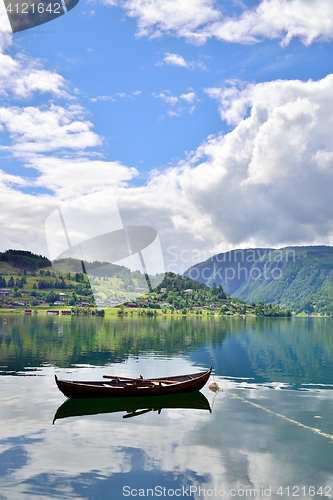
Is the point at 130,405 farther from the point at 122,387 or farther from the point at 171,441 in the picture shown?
the point at 171,441

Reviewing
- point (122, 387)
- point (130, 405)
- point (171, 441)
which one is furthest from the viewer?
point (122, 387)

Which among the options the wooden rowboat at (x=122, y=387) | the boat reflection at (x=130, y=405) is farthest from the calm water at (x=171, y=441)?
the wooden rowboat at (x=122, y=387)

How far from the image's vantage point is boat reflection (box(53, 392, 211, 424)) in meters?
35.7

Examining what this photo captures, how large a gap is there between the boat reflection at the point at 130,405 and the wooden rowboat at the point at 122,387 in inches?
25.4

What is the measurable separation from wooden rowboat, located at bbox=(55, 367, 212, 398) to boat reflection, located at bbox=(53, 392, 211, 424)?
2.12ft

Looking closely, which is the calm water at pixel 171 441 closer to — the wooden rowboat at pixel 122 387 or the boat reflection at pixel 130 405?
the boat reflection at pixel 130 405

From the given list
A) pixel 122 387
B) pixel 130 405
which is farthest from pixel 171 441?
pixel 122 387

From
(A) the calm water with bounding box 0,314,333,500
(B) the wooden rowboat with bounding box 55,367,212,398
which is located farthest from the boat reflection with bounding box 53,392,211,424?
(B) the wooden rowboat with bounding box 55,367,212,398

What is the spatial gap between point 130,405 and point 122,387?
5.65ft

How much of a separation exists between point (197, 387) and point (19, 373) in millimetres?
23075

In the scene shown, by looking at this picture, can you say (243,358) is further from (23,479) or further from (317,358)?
(23,479)

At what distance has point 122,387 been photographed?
125ft

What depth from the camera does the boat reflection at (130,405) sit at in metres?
35.7

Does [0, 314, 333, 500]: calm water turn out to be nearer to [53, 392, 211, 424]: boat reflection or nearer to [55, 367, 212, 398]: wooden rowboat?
[53, 392, 211, 424]: boat reflection
